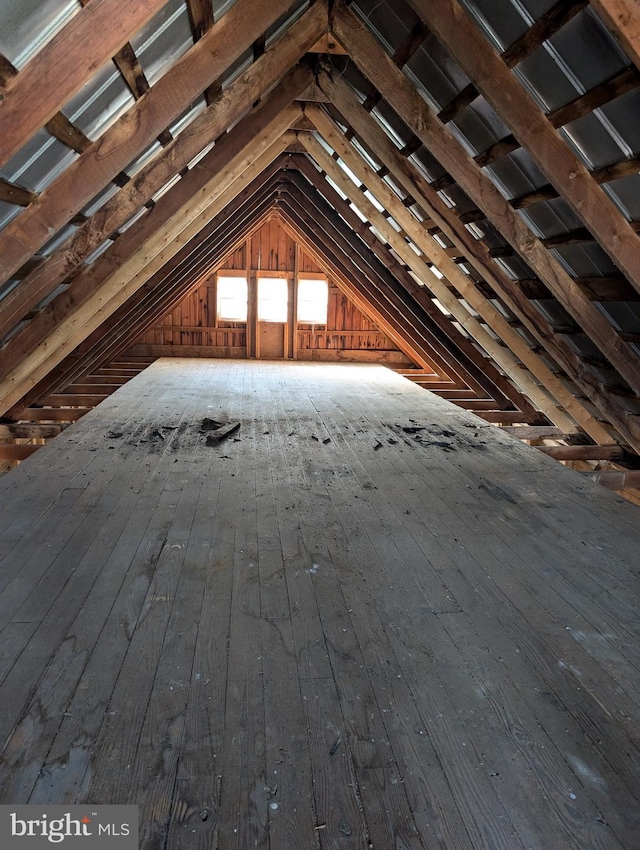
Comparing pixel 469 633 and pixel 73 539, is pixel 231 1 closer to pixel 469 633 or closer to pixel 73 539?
pixel 73 539

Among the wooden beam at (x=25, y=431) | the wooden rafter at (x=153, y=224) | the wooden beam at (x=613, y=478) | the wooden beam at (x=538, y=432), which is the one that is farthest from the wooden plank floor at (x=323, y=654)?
the wooden beam at (x=538, y=432)

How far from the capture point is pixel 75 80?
2.12 metres

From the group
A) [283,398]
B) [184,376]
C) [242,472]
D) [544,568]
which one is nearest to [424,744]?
[544,568]

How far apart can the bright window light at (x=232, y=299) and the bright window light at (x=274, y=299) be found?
0.35 meters

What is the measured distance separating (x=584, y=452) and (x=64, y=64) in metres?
5.16

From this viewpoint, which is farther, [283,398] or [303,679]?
[283,398]

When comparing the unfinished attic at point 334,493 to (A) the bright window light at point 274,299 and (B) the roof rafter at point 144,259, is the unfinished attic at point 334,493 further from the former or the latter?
(A) the bright window light at point 274,299

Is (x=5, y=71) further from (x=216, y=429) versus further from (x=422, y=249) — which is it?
(x=422, y=249)

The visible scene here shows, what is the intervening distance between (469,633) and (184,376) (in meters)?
6.88

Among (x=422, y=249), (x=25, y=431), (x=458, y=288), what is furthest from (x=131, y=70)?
(x=25, y=431)

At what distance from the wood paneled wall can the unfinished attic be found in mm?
5852

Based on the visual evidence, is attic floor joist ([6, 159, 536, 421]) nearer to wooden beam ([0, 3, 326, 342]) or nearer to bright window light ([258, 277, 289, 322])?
bright window light ([258, 277, 289, 322])

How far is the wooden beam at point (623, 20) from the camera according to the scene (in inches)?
83.0

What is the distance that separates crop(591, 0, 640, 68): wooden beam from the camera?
6.91 feet
